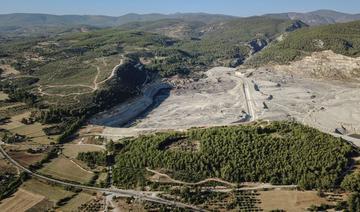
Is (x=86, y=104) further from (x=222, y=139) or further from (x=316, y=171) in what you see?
(x=316, y=171)

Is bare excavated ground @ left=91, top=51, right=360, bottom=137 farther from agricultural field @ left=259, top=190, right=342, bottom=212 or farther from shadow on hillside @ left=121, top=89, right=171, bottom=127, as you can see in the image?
agricultural field @ left=259, top=190, right=342, bottom=212

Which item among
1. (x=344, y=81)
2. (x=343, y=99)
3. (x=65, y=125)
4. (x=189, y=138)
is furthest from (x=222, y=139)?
(x=344, y=81)

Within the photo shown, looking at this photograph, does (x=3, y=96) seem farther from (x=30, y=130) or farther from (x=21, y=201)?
(x=21, y=201)

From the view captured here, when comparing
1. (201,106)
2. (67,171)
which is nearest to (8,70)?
(201,106)

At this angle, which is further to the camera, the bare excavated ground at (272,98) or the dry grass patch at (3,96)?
the dry grass patch at (3,96)

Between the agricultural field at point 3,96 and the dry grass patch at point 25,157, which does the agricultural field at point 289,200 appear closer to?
the dry grass patch at point 25,157

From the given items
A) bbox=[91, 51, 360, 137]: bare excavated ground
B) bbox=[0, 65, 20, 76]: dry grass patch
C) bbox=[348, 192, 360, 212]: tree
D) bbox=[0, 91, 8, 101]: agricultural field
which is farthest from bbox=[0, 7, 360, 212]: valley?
bbox=[0, 65, 20, 76]: dry grass patch

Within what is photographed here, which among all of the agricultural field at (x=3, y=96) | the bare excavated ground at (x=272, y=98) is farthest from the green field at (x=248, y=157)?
the agricultural field at (x=3, y=96)
